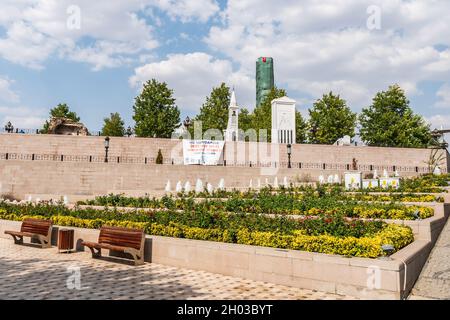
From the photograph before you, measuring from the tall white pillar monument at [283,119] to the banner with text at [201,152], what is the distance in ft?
56.9

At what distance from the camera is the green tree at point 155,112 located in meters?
43.8

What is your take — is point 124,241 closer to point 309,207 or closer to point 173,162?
point 309,207

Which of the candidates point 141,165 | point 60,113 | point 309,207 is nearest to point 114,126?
point 60,113

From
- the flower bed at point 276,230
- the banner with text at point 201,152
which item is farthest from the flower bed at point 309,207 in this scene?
the banner with text at point 201,152

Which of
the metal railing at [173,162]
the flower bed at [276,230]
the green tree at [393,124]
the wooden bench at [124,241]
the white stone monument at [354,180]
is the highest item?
the green tree at [393,124]

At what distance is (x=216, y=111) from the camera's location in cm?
5075

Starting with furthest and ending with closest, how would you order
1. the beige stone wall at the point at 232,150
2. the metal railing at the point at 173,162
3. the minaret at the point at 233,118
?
the minaret at the point at 233,118
the beige stone wall at the point at 232,150
the metal railing at the point at 173,162

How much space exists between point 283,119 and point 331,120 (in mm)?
6383

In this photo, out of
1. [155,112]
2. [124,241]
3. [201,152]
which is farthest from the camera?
[155,112]

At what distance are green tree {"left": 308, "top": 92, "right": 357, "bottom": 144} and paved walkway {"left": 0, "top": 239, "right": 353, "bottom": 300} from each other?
40.9m

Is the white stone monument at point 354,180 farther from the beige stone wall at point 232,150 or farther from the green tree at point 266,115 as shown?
the green tree at point 266,115

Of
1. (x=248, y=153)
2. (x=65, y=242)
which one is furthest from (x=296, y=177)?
(x=65, y=242)

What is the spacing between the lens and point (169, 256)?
8797 millimetres
